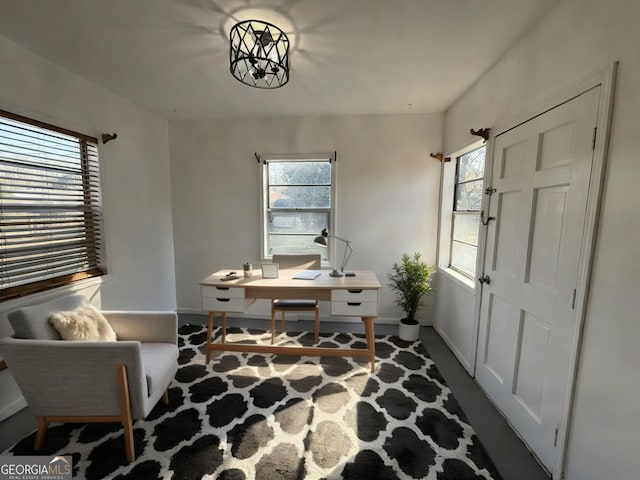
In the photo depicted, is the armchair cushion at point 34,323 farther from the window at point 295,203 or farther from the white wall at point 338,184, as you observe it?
the window at point 295,203

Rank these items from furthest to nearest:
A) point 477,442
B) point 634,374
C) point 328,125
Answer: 1. point 328,125
2. point 477,442
3. point 634,374

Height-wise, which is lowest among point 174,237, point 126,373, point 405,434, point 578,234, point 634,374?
point 405,434

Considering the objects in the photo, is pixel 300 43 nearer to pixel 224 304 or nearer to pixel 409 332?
pixel 224 304

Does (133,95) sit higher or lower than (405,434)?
higher

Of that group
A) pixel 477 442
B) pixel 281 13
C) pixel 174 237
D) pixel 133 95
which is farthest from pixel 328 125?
pixel 477 442

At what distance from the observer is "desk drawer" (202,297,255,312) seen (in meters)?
2.27

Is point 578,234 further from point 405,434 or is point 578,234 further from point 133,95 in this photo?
point 133,95

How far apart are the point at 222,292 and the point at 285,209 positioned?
1428 millimetres

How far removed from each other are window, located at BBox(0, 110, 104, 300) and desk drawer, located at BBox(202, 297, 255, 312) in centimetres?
109

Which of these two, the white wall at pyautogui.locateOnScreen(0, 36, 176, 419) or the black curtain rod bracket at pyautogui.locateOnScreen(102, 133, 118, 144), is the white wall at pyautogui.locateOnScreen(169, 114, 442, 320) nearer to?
the white wall at pyautogui.locateOnScreen(0, 36, 176, 419)

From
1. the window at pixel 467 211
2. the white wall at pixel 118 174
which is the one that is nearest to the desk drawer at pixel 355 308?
the window at pixel 467 211

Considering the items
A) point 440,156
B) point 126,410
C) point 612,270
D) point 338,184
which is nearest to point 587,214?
point 612,270

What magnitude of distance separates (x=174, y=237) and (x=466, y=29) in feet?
11.7

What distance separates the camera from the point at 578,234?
1286mm
